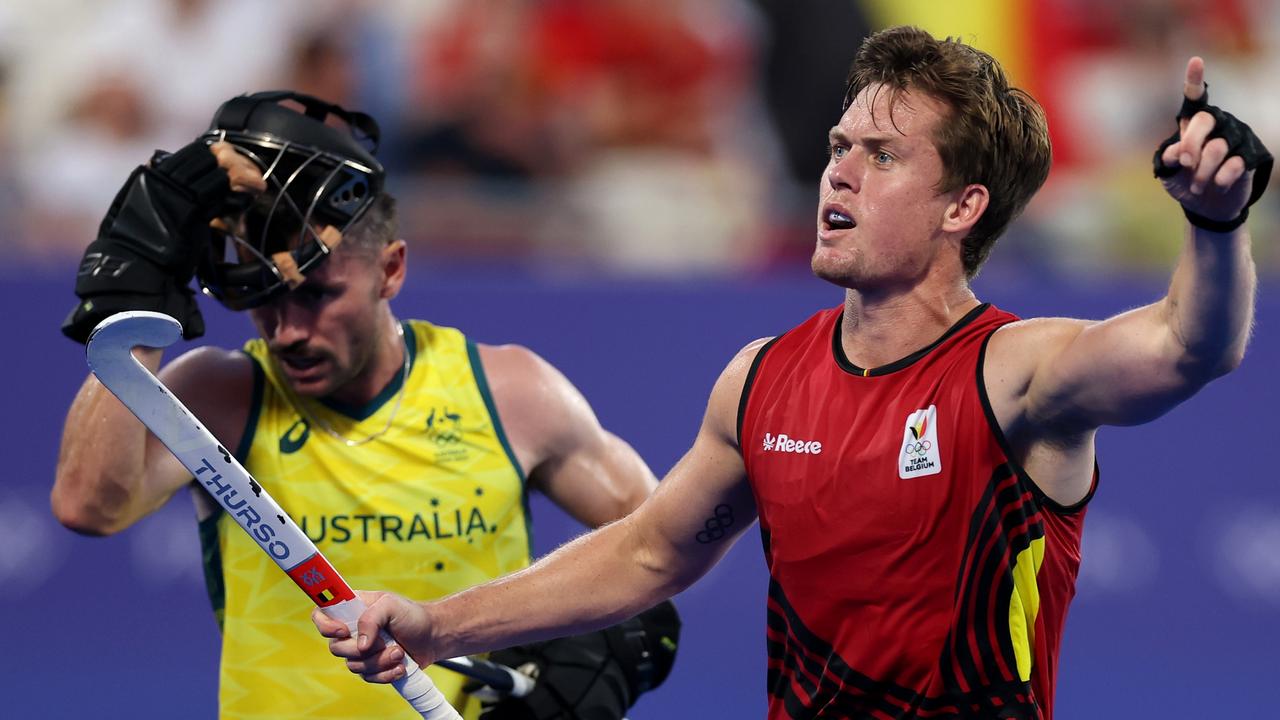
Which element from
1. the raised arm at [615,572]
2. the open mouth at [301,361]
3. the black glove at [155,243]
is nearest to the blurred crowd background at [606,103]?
the open mouth at [301,361]

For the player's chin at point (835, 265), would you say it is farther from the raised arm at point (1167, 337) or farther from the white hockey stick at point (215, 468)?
the white hockey stick at point (215, 468)

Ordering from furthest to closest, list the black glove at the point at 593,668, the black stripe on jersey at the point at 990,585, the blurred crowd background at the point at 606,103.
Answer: the blurred crowd background at the point at 606,103
the black glove at the point at 593,668
the black stripe on jersey at the point at 990,585

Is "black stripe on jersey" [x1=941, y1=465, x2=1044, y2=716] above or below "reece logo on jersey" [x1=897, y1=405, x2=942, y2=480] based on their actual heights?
below

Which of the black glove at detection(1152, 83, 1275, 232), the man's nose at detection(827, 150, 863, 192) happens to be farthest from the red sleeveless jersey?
the black glove at detection(1152, 83, 1275, 232)

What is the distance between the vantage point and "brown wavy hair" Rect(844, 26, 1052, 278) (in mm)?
3291

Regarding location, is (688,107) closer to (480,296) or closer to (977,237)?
(480,296)

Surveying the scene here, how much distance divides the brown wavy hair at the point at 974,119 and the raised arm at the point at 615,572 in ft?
1.91

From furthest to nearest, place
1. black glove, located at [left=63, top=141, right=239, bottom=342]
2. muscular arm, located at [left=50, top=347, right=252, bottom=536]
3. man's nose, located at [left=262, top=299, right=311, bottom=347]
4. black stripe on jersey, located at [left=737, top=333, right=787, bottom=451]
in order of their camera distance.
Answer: man's nose, located at [left=262, top=299, right=311, bottom=347], muscular arm, located at [left=50, top=347, right=252, bottom=536], black glove, located at [left=63, top=141, right=239, bottom=342], black stripe on jersey, located at [left=737, top=333, right=787, bottom=451]

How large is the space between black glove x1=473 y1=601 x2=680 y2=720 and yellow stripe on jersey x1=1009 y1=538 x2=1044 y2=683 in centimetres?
137

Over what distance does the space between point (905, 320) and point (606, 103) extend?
17.9 feet

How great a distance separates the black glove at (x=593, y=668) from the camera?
425 cm

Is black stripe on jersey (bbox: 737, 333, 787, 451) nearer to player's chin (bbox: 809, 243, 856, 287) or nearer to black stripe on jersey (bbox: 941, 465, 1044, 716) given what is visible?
player's chin (bbox: 809, 243, 856, 287)

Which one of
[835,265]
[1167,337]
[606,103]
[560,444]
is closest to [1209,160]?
[1167,337]

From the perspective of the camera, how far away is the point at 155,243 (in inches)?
148
